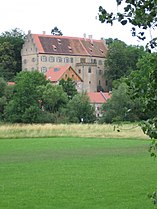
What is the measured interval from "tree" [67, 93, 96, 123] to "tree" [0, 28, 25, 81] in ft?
117

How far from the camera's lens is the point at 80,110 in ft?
262

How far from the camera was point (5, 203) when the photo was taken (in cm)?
1307

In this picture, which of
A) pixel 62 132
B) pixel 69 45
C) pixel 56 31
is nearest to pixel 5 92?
pixel 62 132

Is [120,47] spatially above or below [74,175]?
above

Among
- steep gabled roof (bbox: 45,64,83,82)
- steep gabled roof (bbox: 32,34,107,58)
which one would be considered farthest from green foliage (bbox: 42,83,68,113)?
steep gabled roof (bbox: 32,34,107,58)

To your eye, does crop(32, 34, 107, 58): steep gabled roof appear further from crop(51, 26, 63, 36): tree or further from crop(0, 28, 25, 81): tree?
crop(51, 26, 63, 36): tree

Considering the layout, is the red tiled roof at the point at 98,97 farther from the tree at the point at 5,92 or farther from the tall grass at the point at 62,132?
the tall grass at the point at 62,132

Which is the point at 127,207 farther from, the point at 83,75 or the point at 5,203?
the point at 83,75

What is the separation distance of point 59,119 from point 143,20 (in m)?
74.2

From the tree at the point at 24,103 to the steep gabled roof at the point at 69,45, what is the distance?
35.2 meters

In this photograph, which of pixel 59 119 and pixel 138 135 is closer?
pixel 138 135

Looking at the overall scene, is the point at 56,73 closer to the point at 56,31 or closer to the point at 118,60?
the point at 118,60

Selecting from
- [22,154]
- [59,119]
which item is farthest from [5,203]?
[59,119]

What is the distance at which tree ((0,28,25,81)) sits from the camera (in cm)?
11556
